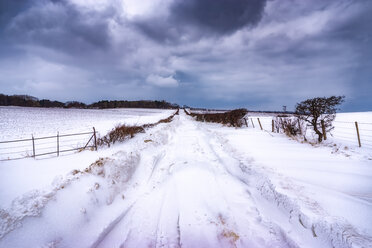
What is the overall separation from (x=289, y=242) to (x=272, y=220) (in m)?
0.46

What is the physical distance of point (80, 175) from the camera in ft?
15.0

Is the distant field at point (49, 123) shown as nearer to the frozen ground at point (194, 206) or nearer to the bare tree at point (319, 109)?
the frozen ground at point (194, 206)

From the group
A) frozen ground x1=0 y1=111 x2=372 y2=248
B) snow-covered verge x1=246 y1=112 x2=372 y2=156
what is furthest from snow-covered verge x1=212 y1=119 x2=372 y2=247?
snow-covered verge x1=246 y1=112 x2=372 y2=156

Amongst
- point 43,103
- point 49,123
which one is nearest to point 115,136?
point 49,123

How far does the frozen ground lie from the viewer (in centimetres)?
260

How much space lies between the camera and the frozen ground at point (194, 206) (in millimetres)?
2600

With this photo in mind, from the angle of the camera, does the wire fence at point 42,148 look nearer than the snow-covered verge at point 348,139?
No

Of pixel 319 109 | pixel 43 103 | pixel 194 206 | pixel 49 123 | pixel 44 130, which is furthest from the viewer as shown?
pixel 43 103

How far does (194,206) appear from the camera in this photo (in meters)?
3.30

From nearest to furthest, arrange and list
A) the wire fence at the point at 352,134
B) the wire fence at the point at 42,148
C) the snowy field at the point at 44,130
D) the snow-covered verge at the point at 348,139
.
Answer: the snow-covered verge at the point at 348,139 → the wire fence at the point at 352,134 → the wire fence at the point at 42,148 → the snowy field at the point at 44,130

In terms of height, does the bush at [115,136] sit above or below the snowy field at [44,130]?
above

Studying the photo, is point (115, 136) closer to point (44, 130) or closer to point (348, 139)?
point (348, 139)

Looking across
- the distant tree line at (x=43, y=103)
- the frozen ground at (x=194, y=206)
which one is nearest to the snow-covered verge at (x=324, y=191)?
the frozen ground at (x=194, y=206)

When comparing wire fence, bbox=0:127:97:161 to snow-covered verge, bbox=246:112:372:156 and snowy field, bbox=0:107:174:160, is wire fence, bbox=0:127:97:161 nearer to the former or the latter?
snowy field, bbox=0:107:174:160
